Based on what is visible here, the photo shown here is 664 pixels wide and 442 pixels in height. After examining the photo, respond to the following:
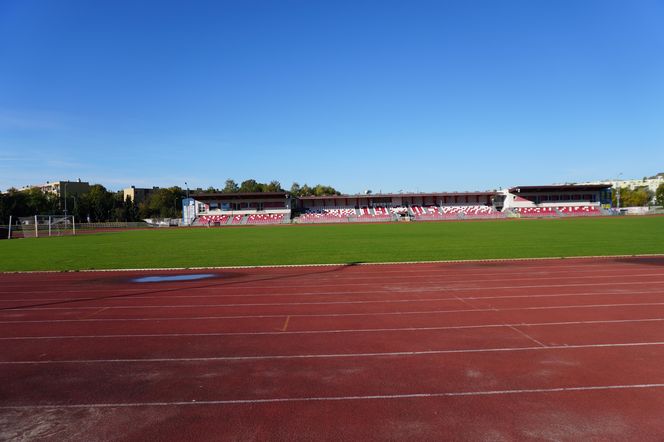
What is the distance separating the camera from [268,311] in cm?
829

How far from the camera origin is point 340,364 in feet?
17.7

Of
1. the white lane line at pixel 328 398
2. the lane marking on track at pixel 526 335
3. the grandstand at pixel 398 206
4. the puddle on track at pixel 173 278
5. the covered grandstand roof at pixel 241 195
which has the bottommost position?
the puddle on track at pixel 173 278

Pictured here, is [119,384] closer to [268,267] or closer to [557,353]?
[557,353]

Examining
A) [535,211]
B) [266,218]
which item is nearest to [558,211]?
[535,211]

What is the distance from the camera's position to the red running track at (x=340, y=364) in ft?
12.8

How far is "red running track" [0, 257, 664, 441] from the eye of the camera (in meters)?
3.89

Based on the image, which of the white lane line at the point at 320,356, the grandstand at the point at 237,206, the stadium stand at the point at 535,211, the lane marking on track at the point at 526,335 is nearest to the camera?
the white lane line at the point at 320,356

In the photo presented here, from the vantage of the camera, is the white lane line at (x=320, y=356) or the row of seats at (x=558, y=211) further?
the row of seats at (x=558, y=211)

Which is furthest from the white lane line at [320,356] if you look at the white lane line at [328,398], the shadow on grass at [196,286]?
the shadow on grass at [196,286]

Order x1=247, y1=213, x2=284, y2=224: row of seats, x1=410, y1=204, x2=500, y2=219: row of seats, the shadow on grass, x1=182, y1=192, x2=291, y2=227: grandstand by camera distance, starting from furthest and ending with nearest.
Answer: x1=182, y1=192, x2=291, y2=227: grandstand < x1=410, y1=204, x2=500, y2=219: row of seats < x1=247, y1=213, x2=284, y2=224: row of seats < the shadow on grass

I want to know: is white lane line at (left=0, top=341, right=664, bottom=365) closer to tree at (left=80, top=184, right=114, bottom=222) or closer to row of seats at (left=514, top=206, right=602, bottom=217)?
row of seats at (left=514, top=206, right=602, bottom=217)

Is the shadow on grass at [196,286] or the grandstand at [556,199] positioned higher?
the grandstand at [556,199]

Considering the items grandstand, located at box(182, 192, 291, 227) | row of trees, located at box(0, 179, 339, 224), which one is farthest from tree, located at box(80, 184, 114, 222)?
grandstand, located at box(182, 192, 291, 227)

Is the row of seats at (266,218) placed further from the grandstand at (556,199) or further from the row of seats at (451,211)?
the grandstand at (556,199)
